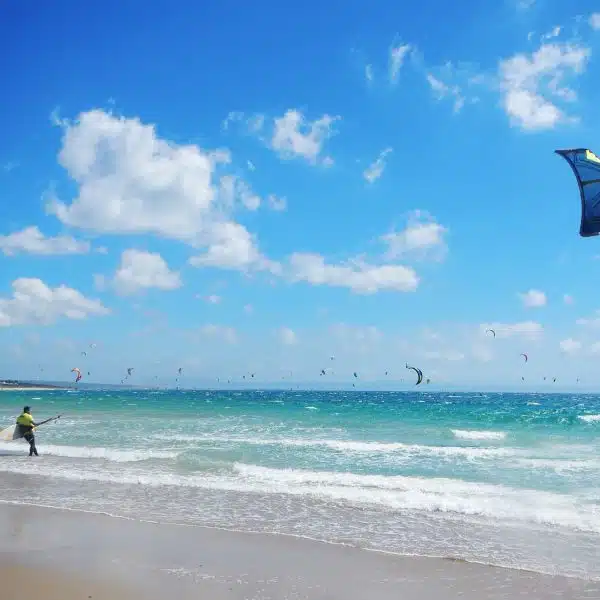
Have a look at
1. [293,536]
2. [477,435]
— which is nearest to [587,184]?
[293,536]

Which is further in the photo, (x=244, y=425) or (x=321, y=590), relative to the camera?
(x=244, y=425)

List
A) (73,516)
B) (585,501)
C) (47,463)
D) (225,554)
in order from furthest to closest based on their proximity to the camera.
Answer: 1. (47,463)
2. (585,501)
3. (73,516)
4. (225,554)

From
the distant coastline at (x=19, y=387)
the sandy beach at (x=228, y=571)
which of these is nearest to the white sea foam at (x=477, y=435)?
the sandy beach at (x=228, y=571)

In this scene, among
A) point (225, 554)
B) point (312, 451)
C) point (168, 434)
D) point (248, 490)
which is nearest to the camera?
point (225, 554)

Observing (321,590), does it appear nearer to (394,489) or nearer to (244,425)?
(394,489)

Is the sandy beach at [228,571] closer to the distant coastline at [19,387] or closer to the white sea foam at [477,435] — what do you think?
the white sea foam at [477,435]

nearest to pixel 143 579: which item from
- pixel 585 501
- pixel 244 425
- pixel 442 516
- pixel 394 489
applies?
pixel 442 516

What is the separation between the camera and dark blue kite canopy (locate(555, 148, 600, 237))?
418 cm

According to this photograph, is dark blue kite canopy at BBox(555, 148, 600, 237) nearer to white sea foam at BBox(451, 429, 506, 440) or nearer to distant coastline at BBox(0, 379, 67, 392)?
white sea foam at BBox(451, 429, 506, 440)

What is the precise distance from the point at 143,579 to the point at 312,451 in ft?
44.4

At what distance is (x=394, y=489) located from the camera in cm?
1356

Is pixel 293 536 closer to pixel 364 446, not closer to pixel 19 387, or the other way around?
pixel 364 446

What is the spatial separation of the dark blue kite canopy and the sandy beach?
4711 mm

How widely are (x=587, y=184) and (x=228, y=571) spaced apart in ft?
20.3
